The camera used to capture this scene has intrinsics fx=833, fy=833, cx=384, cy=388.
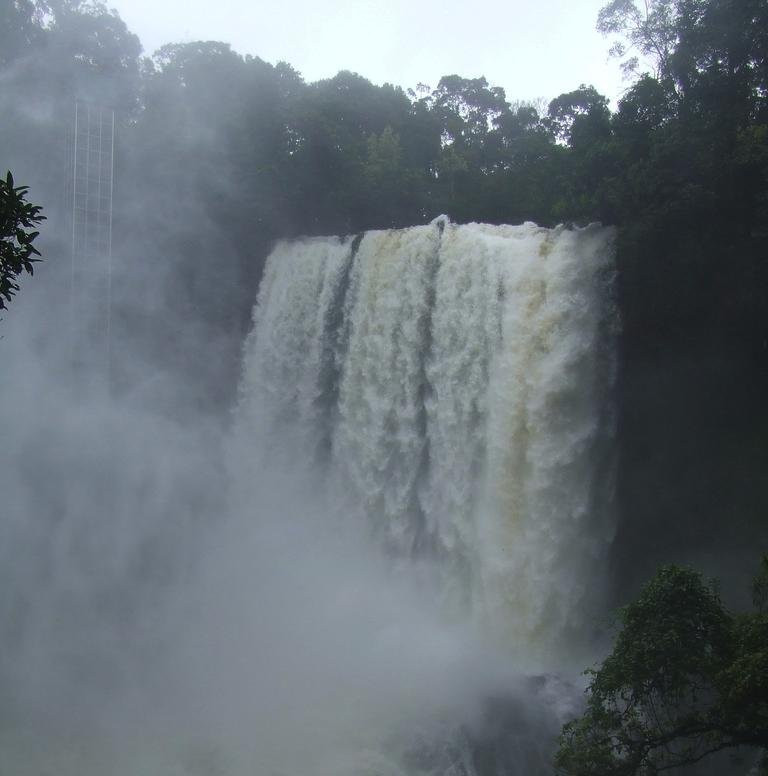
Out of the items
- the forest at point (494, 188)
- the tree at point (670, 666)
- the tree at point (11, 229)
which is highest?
the forest at point (494, 188)

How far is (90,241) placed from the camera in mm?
16516

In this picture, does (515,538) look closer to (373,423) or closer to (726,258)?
(373,423)

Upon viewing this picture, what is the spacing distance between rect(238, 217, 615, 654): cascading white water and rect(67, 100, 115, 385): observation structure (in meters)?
4.59

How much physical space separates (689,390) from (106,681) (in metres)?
8.38

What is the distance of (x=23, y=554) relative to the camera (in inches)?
533

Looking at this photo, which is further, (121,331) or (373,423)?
(121,331)

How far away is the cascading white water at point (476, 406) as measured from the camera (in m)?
10.3

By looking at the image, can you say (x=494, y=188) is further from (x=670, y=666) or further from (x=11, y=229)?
(x=11, y=229)

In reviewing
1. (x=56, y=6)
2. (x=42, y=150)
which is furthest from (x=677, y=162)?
(x=56, y=6)

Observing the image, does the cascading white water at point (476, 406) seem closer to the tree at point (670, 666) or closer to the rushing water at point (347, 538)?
the rushing water at point (347, 538)

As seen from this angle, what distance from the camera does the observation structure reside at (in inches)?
639

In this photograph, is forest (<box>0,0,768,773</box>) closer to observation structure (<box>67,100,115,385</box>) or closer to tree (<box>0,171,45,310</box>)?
observation structure (<box>67,100,115,385</box>)

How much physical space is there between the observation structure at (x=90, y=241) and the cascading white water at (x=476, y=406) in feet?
15.1

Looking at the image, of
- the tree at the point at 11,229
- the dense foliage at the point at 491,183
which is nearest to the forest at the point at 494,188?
the dense foliage at the point at 491,183
